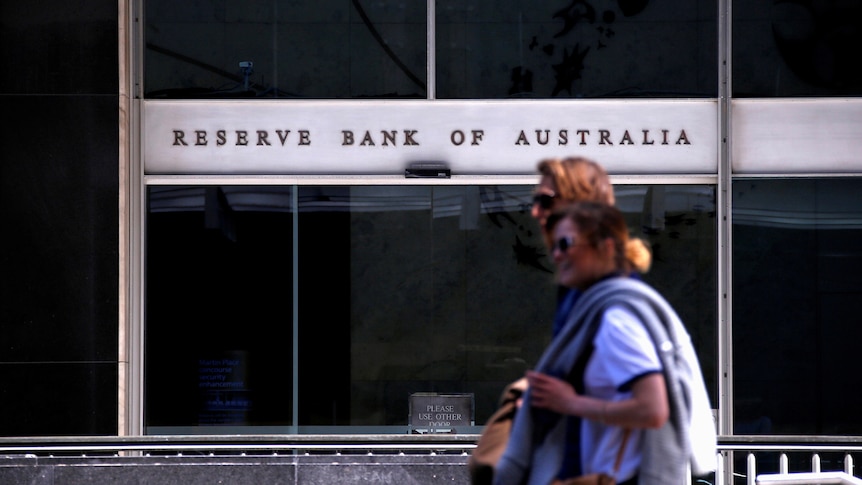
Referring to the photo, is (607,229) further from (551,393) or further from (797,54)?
(797,54)

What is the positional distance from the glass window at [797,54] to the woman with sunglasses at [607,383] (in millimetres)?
7651

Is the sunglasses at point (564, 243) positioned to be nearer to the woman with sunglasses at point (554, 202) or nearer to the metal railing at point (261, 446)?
the woman with sunglasses at point (554, 202)

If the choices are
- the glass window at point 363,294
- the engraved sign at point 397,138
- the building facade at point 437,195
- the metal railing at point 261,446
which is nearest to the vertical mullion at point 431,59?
the building facade at point 437,195

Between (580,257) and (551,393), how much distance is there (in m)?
0.35

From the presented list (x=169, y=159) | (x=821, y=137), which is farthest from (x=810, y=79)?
(x=169, y=159)

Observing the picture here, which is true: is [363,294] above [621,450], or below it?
above

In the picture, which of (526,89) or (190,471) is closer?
(190,471)

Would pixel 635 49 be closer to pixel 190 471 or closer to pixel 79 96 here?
pixel 79 96

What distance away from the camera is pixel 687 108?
10.3 meters

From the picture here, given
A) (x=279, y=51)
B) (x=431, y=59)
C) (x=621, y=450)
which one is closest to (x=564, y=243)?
(x=621, y=450)

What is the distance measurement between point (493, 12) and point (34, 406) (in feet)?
16.5

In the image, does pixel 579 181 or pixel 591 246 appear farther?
pixel 579 181

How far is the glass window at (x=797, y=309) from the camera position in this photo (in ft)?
33.3

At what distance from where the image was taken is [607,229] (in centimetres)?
299
